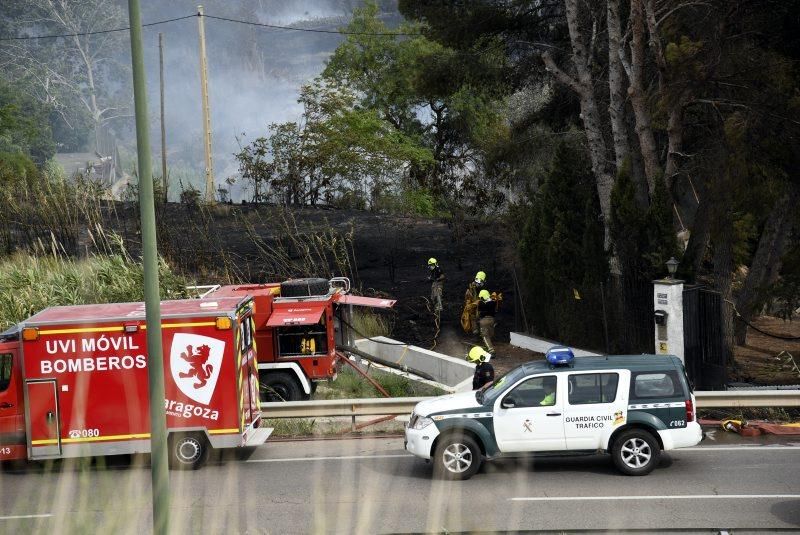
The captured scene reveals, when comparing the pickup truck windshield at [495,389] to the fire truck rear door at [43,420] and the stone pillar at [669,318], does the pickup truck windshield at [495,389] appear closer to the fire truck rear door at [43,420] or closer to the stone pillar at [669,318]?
the stone pillar at [669,318]

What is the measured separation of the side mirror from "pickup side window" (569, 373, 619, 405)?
0.72 metres

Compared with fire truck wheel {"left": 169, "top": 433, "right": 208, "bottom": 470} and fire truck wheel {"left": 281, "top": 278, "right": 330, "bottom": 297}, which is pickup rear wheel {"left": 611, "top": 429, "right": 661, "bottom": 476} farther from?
fire truck wheel {"left": 281, "top": 278, "right": 330, "bottom": 297}

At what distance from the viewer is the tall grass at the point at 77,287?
64.2ft

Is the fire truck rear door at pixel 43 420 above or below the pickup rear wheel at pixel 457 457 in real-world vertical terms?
above

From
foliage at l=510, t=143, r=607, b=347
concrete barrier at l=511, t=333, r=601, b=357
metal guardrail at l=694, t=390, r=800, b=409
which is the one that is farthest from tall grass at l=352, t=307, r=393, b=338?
metal guardrail at l=694, t=390, r=800, b=409

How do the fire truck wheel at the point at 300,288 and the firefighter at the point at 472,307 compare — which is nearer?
the fire truck wheel at the point at 300,288

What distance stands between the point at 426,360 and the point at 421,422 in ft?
26.7

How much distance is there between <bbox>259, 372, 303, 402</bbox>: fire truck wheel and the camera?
665 inches

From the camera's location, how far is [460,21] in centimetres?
2358

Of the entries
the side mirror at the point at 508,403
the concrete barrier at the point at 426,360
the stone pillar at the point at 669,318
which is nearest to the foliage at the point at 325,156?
the concrete barrier at the point at 426,360

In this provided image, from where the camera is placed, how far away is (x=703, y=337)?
1686 centimetres

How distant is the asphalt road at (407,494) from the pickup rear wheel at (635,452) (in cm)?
14

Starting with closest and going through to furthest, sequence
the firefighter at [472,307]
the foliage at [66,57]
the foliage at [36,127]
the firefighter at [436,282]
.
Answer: the firefighter at [472,307], the firefighter at [436,282], the foliage at [36,127], the foliage at [66,57]

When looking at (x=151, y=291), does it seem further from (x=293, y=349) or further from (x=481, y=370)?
(x=293, y=349)
